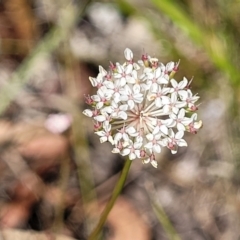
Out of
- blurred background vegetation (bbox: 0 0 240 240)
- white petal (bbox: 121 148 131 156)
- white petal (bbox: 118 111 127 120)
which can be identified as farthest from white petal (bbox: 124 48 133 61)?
blurred background vegetation (bbox: 0 0 240 240)

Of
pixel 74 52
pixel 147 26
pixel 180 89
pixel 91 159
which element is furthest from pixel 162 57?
pixel 180 89

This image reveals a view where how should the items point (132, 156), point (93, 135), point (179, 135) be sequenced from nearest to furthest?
point (132, 156)
point (179, 135)
point (93, 135)

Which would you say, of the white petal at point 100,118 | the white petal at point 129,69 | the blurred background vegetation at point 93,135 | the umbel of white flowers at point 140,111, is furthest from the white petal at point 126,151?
the blurred background vegetation at point 93,135

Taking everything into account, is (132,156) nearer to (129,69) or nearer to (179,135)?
(179,135)

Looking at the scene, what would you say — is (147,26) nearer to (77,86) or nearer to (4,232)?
(77,86)

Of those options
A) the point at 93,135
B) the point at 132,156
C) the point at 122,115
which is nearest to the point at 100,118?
the point at 122,115

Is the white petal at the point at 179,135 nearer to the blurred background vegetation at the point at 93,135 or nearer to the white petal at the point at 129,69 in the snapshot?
the white petal at the point at 129,69
